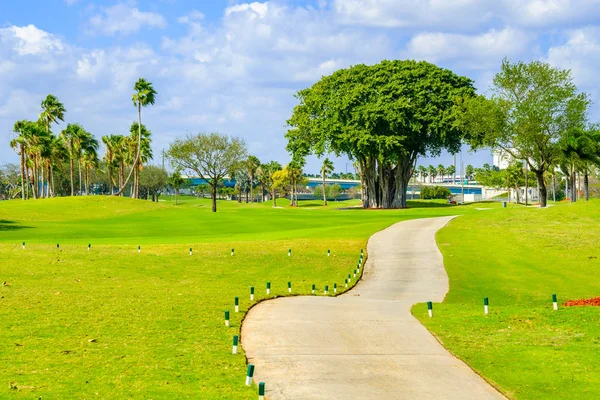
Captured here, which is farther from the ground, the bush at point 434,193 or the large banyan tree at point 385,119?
the large banyan tree at point 385,119

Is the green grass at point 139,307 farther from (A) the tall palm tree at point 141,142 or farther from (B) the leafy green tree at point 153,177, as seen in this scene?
(B) the leafy green tree at point 153,177

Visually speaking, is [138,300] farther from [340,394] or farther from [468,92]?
[468,92]

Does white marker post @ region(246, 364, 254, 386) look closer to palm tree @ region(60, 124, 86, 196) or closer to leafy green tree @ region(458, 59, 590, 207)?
leafy green tree @ region(458, 59, 590, 207)

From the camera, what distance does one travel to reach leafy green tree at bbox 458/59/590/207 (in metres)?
79.3

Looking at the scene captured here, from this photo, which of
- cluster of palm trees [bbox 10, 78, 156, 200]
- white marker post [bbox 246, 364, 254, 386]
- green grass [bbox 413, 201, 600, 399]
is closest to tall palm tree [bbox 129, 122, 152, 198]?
cluster of palm trees [bbox 10, 78, 156, 200]

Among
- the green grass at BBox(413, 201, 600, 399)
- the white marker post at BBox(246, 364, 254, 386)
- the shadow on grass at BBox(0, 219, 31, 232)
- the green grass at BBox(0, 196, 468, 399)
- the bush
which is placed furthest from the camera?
the bush

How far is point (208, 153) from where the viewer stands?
360 ft

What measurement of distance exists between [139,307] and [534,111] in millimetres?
66945

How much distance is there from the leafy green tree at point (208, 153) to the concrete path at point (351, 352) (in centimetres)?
8203

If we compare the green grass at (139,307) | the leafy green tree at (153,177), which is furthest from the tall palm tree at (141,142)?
the green grass at (139,307)

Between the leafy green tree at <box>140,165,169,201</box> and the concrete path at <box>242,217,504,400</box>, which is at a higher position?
the leafy green tree at <box>140,165,169,201</box>

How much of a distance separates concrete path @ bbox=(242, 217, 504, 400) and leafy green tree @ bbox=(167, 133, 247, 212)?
82034mm

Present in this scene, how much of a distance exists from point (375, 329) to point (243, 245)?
25.1 meters

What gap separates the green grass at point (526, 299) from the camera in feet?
50.2
